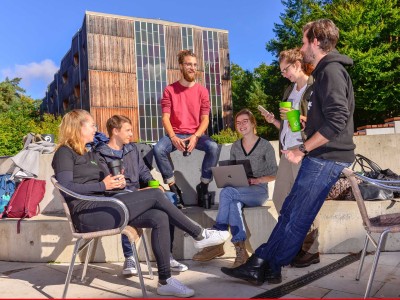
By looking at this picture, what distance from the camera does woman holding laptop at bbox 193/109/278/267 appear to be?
396 cm

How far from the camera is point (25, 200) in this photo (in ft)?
16.6

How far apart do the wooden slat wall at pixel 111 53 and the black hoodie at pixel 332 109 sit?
3318 centimetres

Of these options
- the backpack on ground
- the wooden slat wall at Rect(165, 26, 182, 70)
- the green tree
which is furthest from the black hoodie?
the wooden slat wall at Rect(165, 26, 182, 70)

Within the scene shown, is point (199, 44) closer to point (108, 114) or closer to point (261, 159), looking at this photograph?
point (108, 114)

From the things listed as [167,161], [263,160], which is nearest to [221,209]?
[263,160]

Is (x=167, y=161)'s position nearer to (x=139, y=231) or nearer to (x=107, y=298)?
(x=139, y=231)

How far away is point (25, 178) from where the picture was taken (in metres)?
5.24

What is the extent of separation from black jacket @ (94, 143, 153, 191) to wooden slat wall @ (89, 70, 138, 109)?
3075cm

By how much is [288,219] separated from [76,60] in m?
38.3

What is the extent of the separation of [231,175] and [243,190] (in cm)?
21

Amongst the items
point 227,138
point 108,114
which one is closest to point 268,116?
point 227,138

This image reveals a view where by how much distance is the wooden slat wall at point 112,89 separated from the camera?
34000 mm

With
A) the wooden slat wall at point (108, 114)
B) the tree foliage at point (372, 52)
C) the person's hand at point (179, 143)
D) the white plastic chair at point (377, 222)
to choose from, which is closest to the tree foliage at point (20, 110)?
the wooden slat wall at point (108, 114)

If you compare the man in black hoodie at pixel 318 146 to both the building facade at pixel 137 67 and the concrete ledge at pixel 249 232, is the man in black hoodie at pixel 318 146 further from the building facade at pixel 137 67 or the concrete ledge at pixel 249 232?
the building facade at pixel 137 67
